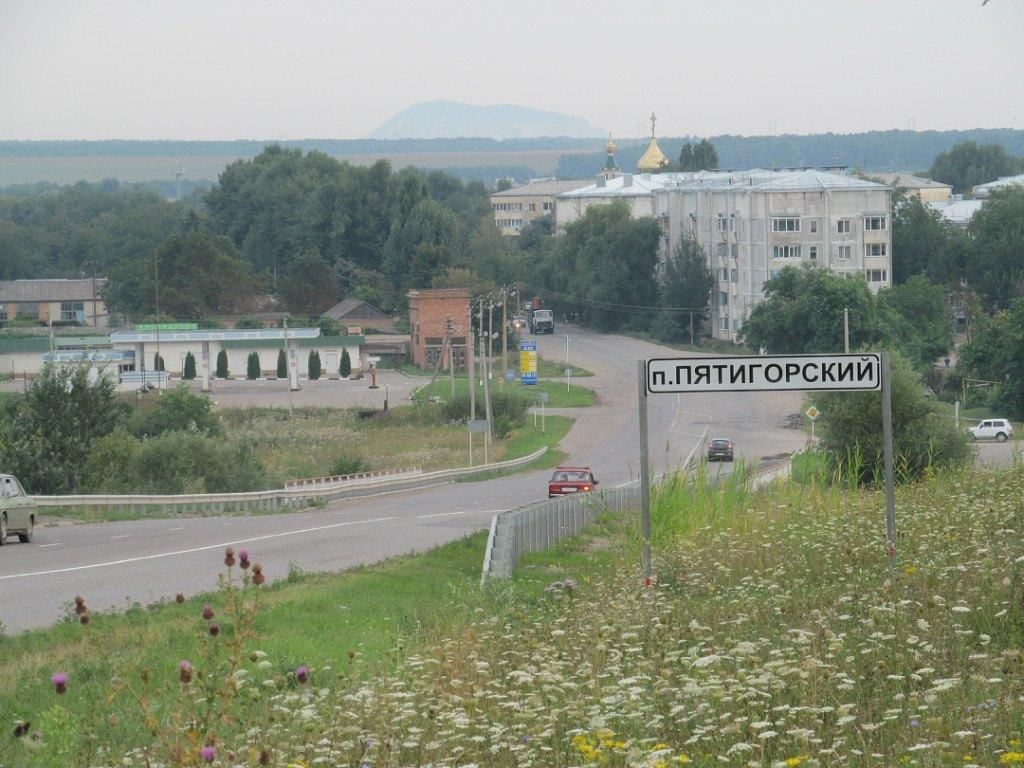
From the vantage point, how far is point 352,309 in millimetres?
118438

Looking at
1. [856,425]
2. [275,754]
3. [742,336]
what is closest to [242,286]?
[742,336]

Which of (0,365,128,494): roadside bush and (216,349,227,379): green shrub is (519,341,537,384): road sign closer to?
(216,349,227,379): green shrub

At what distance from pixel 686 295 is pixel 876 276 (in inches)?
509

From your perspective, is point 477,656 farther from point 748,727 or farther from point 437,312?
point 437,312

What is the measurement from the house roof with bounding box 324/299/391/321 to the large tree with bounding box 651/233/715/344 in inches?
894

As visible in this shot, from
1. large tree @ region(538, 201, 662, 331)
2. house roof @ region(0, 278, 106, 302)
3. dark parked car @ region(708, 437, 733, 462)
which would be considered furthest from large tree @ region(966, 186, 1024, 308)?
house roof @ region(0, 278, 106, 302)

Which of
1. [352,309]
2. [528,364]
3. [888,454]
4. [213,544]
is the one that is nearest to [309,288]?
[352,309]

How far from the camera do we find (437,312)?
10250 cm

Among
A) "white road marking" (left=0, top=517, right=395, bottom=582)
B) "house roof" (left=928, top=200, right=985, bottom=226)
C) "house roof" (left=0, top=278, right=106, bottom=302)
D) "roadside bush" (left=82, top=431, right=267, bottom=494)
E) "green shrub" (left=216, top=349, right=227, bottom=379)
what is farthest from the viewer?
"house roof" (left=0, top=278, right=106, bottom=302)

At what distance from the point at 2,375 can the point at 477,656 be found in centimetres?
9056

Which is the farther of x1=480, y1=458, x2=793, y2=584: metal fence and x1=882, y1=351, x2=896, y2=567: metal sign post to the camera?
x1=480, y1=458, x2=793, y2=584: metal fence

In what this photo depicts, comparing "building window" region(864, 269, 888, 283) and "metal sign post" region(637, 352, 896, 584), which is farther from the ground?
"metal sign post" region(637, 352, 896, 584)

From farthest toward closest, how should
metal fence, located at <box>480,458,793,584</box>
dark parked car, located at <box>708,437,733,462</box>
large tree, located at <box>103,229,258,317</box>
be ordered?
large tree, located at <box>103,229,258,317</box> → dark parked car, located at <box>708,437,733,462</box> → metal fence, located at <box>480,458,793,584</box>

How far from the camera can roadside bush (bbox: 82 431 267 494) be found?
131ft
